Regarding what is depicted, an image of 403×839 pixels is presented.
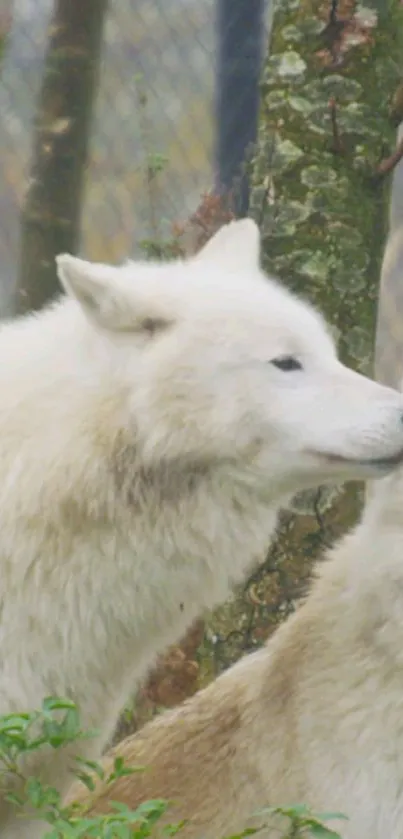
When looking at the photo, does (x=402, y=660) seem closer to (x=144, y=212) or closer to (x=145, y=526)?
(x=145, y=526)

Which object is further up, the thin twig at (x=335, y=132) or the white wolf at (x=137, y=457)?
the thin twig at (x=335, y=132)

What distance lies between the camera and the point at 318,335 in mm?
3885

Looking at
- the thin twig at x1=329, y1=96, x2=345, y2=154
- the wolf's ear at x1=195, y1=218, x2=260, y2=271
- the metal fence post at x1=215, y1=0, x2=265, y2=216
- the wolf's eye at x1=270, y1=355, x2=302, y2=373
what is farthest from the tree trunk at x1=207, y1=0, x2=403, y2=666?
the wolf's eye at x1=270, y1=355, x2=302, y2=373

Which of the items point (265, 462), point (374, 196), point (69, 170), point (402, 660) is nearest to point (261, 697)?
point (402, 660)

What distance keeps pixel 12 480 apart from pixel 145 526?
32 cm

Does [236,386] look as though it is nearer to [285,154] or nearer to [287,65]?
[285,154]

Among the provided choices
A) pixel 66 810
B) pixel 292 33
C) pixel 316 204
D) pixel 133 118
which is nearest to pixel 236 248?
pixel 316 204

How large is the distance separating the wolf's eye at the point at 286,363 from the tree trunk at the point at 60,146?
9.36 ft

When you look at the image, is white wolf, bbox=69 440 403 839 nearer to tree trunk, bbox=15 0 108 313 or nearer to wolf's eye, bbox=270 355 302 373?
wolf's eye, bbox=270 355 302 373

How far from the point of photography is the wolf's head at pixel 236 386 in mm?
3674

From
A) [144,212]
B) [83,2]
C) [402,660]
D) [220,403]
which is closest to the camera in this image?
[220,403]

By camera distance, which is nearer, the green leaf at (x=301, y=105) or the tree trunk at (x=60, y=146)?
A: the green leaf at (x=301, y=105)

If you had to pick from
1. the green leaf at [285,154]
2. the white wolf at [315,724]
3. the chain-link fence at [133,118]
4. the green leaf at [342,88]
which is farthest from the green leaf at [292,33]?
the white wolf at [315,724]

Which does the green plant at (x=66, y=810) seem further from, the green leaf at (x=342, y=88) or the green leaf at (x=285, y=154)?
the green leaf at (x=342, y=88)
